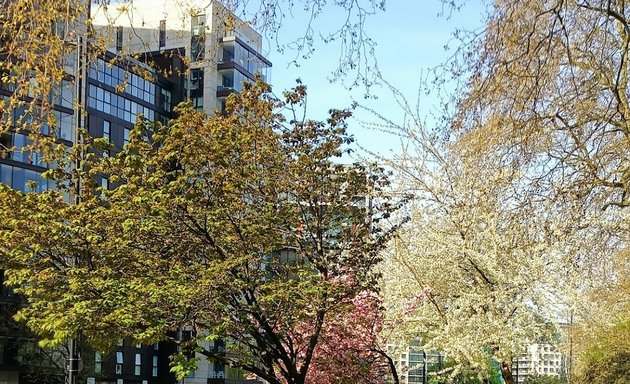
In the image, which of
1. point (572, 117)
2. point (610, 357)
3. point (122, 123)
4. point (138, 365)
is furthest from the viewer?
point (138, 365)

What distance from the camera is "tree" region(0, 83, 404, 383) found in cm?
1358

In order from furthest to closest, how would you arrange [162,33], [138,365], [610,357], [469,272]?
[138,365], [162,33], [610,357], [469,272]

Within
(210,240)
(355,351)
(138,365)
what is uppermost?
(210,240)

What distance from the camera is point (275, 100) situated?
1603cm

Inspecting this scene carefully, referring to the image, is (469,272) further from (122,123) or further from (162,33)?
(122,123)

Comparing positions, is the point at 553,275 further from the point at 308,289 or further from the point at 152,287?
the point at 152,287

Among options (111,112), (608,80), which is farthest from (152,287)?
(111,112)

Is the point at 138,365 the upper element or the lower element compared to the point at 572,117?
lower

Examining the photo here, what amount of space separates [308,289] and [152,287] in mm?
2469

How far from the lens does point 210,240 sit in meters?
14.1

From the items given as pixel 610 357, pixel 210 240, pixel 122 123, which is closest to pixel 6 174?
pixel 122 123

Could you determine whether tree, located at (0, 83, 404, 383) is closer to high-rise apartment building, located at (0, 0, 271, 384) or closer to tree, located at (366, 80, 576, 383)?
tree, located at (366, 80, 576, 383)

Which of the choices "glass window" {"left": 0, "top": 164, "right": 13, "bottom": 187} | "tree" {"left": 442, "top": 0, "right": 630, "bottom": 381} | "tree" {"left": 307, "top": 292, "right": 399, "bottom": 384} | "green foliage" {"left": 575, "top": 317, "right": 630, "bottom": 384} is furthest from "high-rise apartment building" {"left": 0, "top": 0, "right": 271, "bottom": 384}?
"tree" {"left": 442, "top": 0, "right": 630, "bottom": 381}

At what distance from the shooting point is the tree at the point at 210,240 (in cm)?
1358
